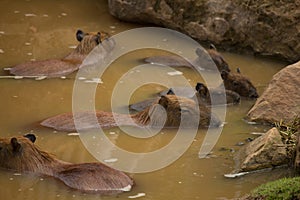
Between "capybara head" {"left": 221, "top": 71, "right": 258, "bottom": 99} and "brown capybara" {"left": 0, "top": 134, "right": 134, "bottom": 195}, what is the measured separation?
295cm

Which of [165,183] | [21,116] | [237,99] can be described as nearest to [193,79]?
[237,99]

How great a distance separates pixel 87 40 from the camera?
10883 mm

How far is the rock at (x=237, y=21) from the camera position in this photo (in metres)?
11.2

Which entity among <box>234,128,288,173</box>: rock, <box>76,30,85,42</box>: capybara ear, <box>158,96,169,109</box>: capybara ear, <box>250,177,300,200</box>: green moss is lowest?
<box>76,30,85,42</box>: capybara ear

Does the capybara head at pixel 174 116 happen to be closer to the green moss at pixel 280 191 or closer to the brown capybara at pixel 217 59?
the brown capybara at pixel 217 59

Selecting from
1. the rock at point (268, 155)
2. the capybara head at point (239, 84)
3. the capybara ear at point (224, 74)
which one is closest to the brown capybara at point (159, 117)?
the capybara head at point (239, 84)

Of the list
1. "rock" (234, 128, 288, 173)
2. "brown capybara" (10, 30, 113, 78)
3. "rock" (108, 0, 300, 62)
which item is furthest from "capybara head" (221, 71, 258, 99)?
"rock" (234, 128, 288, 173)

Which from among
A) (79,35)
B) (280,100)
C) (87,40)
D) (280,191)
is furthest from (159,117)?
(280,191)

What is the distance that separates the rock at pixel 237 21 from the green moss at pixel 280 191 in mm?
5373

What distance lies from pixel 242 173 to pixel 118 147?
1.35 meters

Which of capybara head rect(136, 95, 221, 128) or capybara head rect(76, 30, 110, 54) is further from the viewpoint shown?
capybara head rect(76, 30, 110, 54)

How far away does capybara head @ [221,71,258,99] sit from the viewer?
965 cm

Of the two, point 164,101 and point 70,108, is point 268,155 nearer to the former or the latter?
point 164,101

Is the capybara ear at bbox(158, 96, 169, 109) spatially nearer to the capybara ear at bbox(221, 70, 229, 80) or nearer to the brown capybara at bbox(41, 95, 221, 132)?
the brown capybara at bbox(41, 95, 221, 132)
